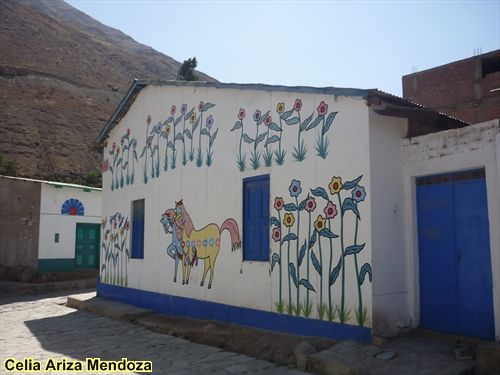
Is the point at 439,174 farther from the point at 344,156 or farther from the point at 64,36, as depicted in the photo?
the point at 64,36

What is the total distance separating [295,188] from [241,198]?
4.37ft

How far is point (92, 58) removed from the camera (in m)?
59.4

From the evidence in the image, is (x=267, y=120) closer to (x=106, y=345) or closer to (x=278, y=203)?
(x=278, y=203)

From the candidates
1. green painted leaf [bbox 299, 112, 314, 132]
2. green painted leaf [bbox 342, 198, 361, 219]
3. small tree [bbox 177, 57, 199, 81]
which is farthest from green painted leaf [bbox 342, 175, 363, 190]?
small tree [bbox 177, 57, 199, 81]

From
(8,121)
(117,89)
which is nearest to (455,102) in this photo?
(8,121)

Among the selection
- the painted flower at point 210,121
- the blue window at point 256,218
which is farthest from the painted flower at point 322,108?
the painted flower at point 210,121

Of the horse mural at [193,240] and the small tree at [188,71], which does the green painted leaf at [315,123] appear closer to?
the horse mural at [193,240]

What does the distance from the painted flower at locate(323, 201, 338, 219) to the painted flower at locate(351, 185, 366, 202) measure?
359 mm

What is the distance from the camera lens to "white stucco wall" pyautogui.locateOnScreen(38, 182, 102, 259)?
1616 centimetres

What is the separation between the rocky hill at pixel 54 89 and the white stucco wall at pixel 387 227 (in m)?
11.9

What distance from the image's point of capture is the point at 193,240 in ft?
30.7

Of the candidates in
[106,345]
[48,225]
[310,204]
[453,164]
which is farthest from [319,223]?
[48,225]

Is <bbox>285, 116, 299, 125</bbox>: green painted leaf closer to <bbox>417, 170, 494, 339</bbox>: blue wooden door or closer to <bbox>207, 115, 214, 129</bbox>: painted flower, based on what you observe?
<bbox>417, 170, 494, 339</bbox>: blue wooden door

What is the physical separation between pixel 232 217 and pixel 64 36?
59960mm
